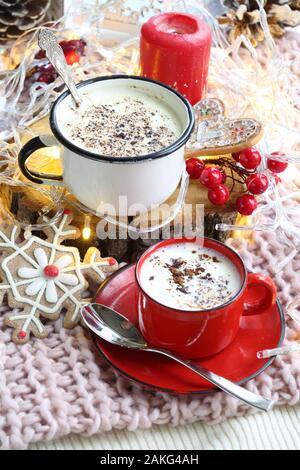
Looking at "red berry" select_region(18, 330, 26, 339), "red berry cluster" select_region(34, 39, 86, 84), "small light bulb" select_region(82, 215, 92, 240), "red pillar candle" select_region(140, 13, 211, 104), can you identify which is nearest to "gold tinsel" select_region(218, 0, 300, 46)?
"red pillar candle" select_region(140, 13, 211, 104)

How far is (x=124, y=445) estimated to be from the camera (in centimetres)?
102

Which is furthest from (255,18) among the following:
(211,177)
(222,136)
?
(211,177)

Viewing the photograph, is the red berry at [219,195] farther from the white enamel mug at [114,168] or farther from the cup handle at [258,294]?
the cup handle at [258,294]

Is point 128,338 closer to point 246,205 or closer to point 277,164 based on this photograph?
point 246,205

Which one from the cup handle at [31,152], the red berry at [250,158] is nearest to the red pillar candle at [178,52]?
the red berry at [250,158]

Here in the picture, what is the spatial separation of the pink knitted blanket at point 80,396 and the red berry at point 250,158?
0.31m

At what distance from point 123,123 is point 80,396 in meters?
0.45

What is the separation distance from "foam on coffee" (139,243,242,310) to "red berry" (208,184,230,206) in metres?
0.16

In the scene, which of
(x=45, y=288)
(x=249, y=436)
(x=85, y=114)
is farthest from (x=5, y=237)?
(x=249, y=436)

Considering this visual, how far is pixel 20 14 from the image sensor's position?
169 cm

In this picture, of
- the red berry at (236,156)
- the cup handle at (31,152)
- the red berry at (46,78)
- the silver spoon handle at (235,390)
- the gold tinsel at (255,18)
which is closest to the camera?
the silver spoon handle at (235,390)

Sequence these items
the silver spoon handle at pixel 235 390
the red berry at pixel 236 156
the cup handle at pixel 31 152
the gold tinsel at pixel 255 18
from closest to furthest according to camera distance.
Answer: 1. the silver spoon handle at pixel 235 390
2. the cup handle at pixel 31 152
3. the red berry at pixel 236 156
4. the gold tinsel at pixel 255 18

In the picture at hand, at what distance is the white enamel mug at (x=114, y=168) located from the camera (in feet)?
3.74

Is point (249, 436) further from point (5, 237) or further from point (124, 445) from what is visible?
point (5, 237)
